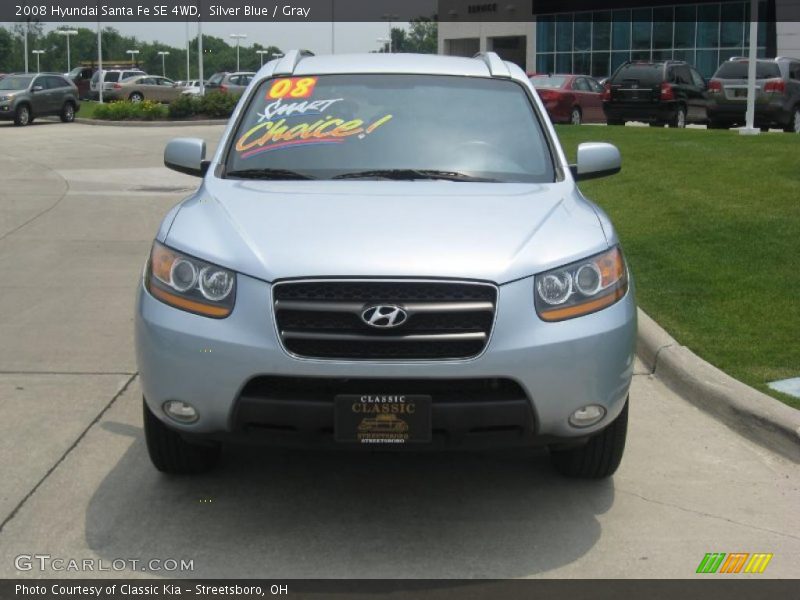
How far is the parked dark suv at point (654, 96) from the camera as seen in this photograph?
86.2 feet

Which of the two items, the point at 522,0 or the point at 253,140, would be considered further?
the point at 522,0

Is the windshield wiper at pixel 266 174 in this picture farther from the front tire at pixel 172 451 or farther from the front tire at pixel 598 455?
the front tire at pixel 598 455

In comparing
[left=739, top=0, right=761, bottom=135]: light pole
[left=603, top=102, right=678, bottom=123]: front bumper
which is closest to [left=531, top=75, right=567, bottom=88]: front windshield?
[left=603, top=102, right=678, bottom=123]: front bumper

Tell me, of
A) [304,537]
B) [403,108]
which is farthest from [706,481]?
[403,108]

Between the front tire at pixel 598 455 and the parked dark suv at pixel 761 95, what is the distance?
20.4 meters

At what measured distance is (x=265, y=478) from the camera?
16.6ft

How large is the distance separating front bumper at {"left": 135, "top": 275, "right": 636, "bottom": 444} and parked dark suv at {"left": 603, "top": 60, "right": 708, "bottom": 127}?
2296 cm

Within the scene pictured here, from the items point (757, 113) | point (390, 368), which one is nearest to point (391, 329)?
point (390, 368)

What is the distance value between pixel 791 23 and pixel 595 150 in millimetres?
46500

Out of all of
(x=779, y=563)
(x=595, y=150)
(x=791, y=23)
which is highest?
(x=791, y=23)

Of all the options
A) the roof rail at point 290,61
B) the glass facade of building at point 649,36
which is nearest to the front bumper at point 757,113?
the roof rail at point 290,61

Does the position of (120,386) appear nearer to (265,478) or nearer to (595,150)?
(265,478)

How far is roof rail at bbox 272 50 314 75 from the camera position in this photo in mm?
6062
